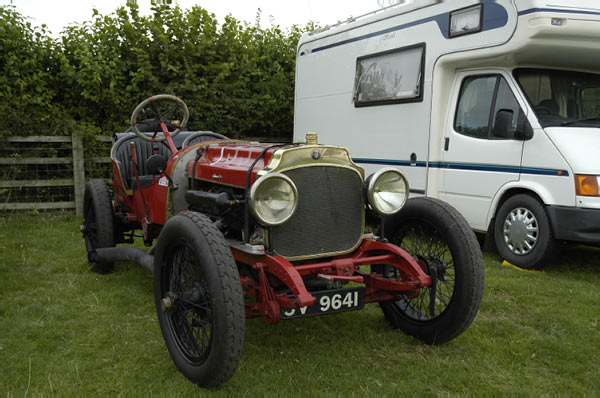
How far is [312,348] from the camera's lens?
11.7 feet

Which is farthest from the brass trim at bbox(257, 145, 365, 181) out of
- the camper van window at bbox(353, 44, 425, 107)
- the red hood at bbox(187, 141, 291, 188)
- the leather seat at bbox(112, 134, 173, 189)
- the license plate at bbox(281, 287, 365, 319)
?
the camper van window at bbox(353, 44, 425, 107)

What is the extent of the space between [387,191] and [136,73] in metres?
6.43

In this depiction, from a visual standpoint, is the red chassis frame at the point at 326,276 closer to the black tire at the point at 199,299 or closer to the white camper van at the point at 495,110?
the black tire at the point at 199,299

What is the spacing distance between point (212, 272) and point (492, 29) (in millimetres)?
4340

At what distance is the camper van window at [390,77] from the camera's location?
6.71m

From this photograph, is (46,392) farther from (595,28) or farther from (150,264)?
(595,28)

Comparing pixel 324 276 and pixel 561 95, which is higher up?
pixel 561 95

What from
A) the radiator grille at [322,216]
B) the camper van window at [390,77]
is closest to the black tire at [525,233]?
the camper van window at [390,77]

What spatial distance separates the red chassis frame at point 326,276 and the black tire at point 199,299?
298 millimetres

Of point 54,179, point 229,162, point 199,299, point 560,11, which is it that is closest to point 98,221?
point 229,162

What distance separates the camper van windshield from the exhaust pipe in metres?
4.05

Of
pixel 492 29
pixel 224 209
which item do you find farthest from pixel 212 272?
pixel 492 29

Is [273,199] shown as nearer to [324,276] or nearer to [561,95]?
[324,276]

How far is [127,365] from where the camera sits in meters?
3.28
